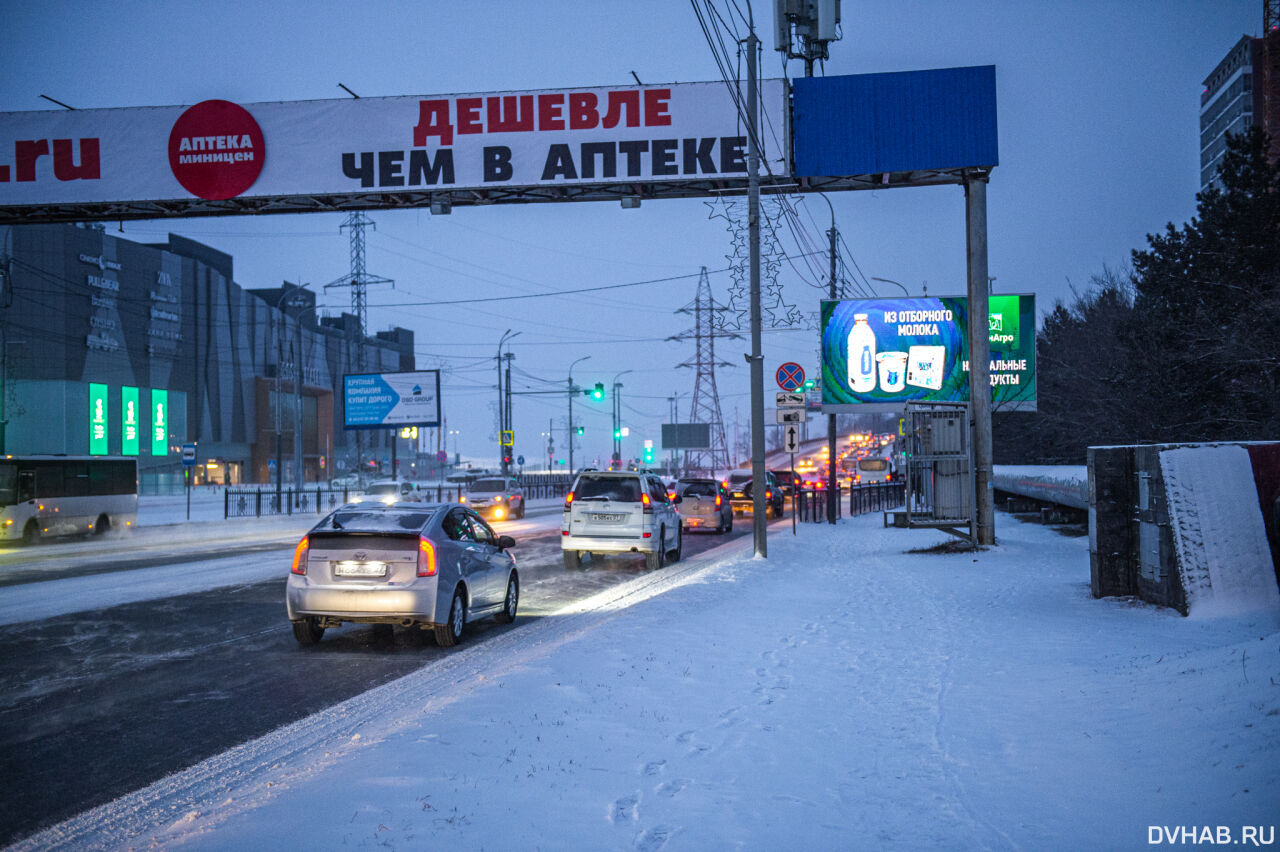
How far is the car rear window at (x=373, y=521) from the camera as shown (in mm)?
9844

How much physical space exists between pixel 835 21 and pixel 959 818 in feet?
Result: 58.8

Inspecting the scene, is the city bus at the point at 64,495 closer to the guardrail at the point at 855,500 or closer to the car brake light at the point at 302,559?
the car brake light at the point at 302,559

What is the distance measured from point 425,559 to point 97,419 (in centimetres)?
6852

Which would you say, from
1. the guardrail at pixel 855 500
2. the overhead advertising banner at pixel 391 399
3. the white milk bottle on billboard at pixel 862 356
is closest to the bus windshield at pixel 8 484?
the guardrail at pixel 855 500

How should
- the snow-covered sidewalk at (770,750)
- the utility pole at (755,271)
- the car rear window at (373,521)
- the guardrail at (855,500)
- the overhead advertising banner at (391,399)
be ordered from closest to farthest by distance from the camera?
the snow-covered sidewalk at (770,750) → the car rear window at (373,521) → the utility pole at (755,271) → the guardrail at (855,500) → the overhead advertising banner at (391,399)

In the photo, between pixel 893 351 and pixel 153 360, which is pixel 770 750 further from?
pixel 153 360

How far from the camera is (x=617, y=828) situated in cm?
433

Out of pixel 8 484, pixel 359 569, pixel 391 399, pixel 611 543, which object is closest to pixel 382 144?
pixel 611 543

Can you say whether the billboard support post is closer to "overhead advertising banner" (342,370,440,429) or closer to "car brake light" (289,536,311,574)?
"car brake light" (289,536,311,574)

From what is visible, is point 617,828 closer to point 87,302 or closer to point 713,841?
point 713,841

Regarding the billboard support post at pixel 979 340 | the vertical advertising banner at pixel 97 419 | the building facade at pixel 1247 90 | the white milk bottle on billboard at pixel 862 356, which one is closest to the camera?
the billboard support post at pixel 979 340

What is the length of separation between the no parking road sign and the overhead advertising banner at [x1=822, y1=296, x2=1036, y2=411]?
6.08 metres

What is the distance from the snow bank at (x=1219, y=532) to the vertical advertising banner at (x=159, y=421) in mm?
73273

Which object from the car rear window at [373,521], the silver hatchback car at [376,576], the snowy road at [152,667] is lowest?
the snowy road at [152,667]
